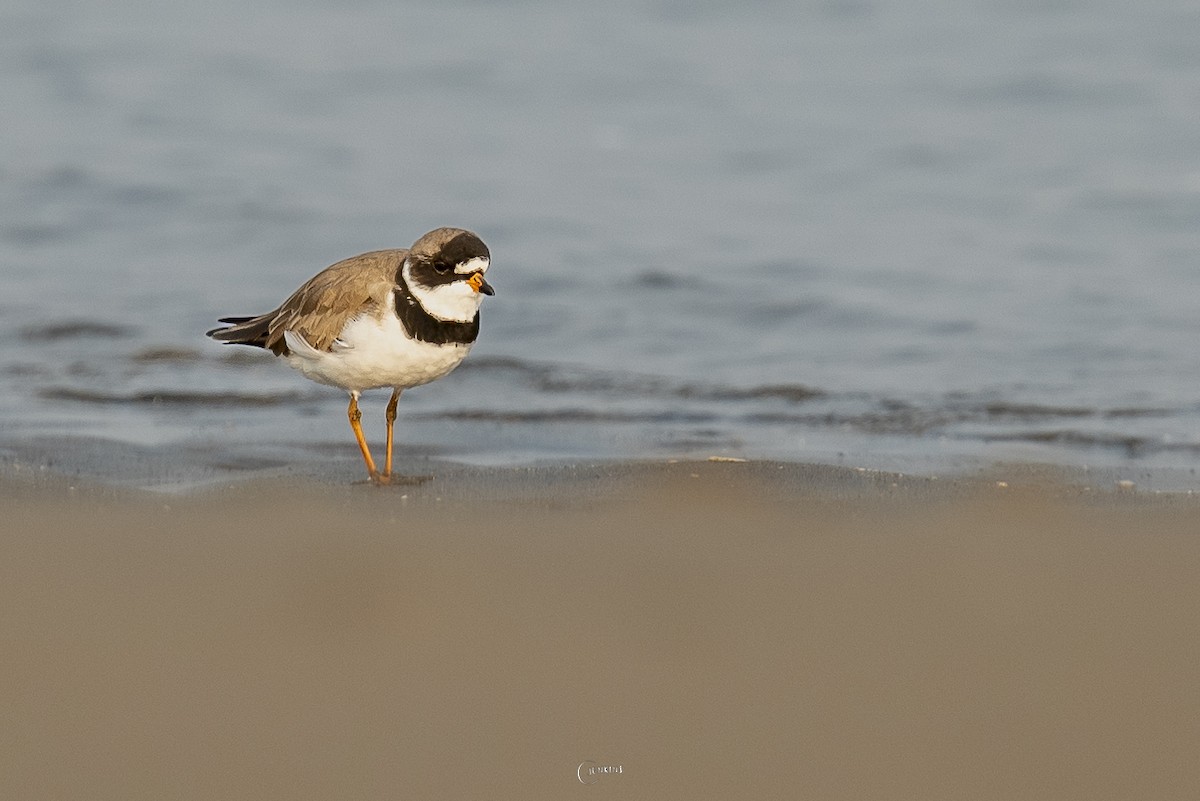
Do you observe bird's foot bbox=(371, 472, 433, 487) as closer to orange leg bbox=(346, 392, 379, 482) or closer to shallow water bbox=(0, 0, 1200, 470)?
orange leg bbox=(346, 392, 379, 482)

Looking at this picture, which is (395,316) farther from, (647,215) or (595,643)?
(647,215)

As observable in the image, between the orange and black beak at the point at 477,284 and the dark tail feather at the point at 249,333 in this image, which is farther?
the dark tail feather at the point at 249,333

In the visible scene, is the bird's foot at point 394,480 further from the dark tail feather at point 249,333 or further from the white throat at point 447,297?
the dark tail feather at point 249,333

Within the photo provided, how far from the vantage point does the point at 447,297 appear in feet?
19.8

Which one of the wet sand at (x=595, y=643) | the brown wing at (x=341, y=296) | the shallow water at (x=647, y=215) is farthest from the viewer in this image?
the shallow water at (x=647, y=215)

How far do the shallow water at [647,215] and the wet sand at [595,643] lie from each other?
1.31m

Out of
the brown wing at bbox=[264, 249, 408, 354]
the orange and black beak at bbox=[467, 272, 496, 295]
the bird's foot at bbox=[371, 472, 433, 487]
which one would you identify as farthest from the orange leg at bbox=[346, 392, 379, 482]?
the orange and black beak at bbox=[467, 272, 496, 295]

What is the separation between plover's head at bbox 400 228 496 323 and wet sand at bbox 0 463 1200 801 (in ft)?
2.38

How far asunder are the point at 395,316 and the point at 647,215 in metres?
6.08

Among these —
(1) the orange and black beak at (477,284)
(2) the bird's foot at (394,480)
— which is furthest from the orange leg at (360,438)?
(1) the orange and black beak at (477,284)

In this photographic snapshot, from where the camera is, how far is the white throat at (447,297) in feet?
19.7

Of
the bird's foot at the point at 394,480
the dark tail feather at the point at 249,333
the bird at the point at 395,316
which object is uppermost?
the bird at the point at 395,316

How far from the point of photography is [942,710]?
4031 millimetres

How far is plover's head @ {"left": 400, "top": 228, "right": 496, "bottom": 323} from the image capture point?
236 inches
